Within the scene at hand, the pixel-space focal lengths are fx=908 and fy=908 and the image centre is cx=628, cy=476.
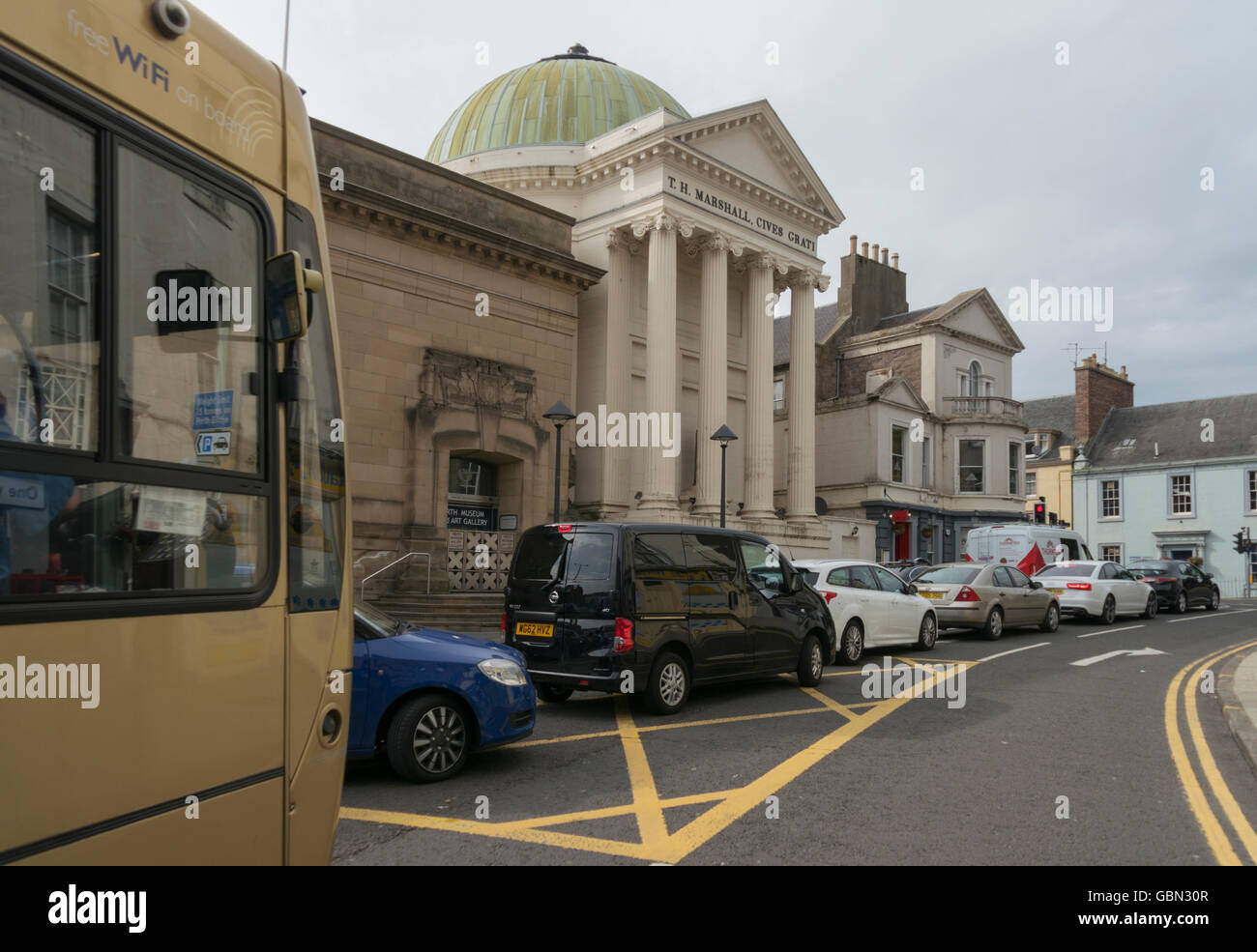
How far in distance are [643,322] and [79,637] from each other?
2642 centimetres

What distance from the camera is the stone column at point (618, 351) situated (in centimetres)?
2666

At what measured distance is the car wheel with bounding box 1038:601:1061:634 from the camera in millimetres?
19812

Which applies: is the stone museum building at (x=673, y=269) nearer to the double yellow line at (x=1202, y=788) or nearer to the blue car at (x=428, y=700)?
the double yellow line at (x=1202, y=788)

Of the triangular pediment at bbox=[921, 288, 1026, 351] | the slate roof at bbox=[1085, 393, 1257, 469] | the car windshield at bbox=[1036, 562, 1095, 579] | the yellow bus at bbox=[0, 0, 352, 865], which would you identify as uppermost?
the triangular pediment at bbox=[921, 288, 1026, 351]

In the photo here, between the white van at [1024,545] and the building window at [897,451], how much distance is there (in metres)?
8.63

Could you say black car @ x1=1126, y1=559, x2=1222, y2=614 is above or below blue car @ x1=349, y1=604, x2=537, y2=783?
below

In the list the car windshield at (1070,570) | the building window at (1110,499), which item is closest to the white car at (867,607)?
the car windshield at (1070,570)

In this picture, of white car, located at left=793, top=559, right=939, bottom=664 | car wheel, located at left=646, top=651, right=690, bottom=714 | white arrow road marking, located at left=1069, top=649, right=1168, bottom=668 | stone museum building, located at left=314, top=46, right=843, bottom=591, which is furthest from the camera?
stone museum building, located at left=314, top=46, right=843, bottom=591

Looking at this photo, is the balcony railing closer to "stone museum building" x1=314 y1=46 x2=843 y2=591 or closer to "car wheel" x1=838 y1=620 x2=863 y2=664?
"stone museum building" x1=314 y1=46 x2=843 y2=591

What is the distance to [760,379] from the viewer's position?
29.3 metres

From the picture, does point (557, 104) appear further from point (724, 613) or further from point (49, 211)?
point (49, 211)

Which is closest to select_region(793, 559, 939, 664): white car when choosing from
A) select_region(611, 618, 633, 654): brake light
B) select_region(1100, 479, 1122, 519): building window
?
select_region(611, 618, 633, 654): brake light

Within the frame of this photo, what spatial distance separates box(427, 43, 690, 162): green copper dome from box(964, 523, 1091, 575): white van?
1710cm

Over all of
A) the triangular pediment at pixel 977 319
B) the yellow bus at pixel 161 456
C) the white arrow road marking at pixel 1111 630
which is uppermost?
the triangular pediment at pixel 977 319
